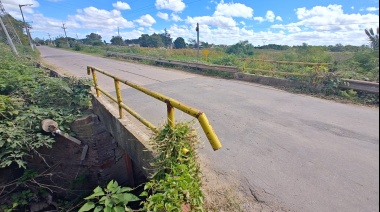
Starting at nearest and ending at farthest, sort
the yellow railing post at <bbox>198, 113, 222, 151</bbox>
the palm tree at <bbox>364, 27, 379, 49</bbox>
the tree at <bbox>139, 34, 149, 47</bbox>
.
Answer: the palm tree at <bbox>364, 27, 379, 49</bbox> < the yellow railing post at <bbox>198, 113, 222, 151</bbox> < the tree at <bbox>139, 34, 149, 47</bbox>

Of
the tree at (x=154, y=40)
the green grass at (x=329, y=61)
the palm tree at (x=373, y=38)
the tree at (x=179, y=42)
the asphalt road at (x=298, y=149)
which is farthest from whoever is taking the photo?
the tree at (x=154, y=40)

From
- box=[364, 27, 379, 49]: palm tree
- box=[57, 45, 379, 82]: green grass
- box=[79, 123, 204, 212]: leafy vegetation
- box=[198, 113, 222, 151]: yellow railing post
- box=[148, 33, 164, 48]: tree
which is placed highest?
box=[148, 33, 164, 48]: tree

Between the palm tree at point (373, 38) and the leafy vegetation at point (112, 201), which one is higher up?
the palm tree at point (373, 38)

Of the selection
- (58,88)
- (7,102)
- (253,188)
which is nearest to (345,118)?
(253,188)

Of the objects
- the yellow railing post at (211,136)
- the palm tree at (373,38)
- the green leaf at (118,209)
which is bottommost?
the green leaf at (118,209)

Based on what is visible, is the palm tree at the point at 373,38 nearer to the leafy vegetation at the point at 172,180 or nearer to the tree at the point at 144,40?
the leafy vegetation at the point at 172,180

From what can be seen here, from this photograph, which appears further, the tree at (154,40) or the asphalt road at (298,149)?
the tree at (154,40)

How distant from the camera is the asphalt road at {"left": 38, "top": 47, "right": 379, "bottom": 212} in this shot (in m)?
2.53

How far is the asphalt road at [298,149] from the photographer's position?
2.53 metres

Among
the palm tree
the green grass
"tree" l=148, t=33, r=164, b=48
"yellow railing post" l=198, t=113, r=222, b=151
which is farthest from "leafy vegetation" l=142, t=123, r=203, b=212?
"tree" l=148, t=33, r=164, b=48

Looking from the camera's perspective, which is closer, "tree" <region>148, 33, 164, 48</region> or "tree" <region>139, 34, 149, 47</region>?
"tree" <region>148, 33, 164, 48</region>

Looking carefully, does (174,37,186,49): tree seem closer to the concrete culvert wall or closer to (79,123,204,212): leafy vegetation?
the concrete culvert wall

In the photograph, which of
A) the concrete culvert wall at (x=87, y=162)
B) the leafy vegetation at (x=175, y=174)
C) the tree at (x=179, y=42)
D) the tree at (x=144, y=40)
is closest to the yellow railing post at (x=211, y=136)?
the leafy vegetation at (x=175, y=174)

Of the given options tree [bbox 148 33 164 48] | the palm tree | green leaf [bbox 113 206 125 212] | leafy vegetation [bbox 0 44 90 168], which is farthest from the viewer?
tree [bbox 148 33 164 48]
